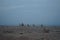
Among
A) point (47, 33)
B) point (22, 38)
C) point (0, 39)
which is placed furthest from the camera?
point (47, 33)

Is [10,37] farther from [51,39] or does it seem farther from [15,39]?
[51,39]

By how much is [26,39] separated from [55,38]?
173cm

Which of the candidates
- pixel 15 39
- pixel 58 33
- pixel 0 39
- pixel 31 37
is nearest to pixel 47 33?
pixel 58 33

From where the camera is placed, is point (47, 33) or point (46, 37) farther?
point (47, 33)

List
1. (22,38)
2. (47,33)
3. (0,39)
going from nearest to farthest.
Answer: (0,39)
(22,38)
(47,33)

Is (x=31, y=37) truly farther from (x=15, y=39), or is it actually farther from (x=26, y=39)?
(x=15, y=39)

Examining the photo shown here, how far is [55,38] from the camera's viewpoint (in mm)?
8859

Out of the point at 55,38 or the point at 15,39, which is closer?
the point at 15,39

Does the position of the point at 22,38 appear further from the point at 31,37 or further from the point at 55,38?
the point at 55,38

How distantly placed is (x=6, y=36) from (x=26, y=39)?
44.8 inches

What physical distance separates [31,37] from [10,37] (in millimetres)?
1221

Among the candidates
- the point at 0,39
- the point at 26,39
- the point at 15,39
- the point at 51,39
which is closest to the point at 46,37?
the point at 51,39

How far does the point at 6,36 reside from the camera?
846cm

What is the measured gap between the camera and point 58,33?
32.4ft
